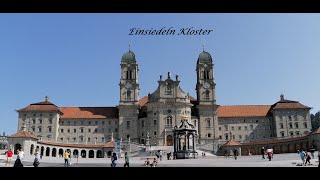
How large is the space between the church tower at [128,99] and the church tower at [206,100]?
1561 cm

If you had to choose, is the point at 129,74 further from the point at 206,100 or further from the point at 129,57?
the point at 206,100

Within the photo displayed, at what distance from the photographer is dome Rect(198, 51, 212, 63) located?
94.4m

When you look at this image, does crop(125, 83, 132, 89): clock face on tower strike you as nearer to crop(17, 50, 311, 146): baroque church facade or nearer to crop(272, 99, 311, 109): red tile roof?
crop(17, 50, 311, 146): baroque church facade

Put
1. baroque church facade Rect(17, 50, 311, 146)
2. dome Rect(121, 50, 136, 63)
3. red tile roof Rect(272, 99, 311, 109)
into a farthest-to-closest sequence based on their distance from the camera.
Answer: dome Rect(121, 50, 136, 63) < red tile roof Rect(272, 99, 311, 109) < baroque church facade Rect(17, 50, 311, 146)

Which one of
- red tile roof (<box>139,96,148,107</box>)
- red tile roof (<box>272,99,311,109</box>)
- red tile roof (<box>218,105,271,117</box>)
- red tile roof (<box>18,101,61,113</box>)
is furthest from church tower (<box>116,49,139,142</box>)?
red tile roof (<box>272,99,311,109</box>)

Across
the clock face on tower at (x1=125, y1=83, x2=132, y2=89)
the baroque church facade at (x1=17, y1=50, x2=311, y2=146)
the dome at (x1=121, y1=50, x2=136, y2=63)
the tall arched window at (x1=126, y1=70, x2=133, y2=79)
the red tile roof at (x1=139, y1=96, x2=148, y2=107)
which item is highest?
the dome at (x1=121, y1=50, x2=136, y2=63)

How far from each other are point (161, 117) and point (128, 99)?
32.7 ft

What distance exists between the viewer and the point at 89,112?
93.3 metres

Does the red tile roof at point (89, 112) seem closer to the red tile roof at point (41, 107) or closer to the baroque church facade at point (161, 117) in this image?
the baroque church facade at point (161, 117)

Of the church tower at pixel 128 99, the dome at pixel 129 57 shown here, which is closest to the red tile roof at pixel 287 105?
the church tower at pixel 128 99

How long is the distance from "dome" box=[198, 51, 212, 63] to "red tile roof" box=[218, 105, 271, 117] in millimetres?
13247

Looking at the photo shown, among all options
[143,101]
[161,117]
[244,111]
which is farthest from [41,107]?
[244,111]
